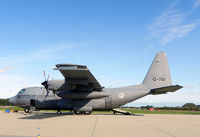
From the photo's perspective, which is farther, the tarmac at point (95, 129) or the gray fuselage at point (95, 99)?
the gray fuselage at point (95, 99)

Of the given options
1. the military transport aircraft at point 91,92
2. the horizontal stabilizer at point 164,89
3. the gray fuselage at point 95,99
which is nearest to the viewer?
the horizontal stabilizer at point 164,89

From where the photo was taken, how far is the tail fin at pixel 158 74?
2352cm

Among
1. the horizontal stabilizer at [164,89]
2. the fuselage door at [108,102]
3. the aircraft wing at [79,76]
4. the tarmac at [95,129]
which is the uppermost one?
the aircraft wing at [79,76]

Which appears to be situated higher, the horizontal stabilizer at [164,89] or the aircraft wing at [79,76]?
the aircraft wing at [79,76]

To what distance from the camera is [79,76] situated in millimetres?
19078

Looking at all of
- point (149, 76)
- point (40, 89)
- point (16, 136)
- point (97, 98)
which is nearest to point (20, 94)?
point (40, 89)

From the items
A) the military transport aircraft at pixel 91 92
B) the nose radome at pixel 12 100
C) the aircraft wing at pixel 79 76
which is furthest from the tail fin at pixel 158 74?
the nose radome at pixel 12 100

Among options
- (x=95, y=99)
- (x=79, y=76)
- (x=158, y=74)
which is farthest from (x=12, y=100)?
(x=158, y=74)

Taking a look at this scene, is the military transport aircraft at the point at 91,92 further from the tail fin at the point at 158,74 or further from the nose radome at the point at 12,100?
the nose radome at the point at 12,100

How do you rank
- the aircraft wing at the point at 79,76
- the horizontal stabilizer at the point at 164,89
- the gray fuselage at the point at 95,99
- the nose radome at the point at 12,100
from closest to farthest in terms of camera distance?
the aircraft wing at the point at 79,76, the horizontal stabilizer at the point at 164,89, the gray fuselage at the point at 95,99, the nose radome at the point at 12,100

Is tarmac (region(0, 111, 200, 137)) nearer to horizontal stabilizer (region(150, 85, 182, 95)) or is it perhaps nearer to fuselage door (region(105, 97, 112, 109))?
horizontal stabilizer (region(150, 85, 182, 95))

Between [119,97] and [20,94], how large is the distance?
42.9ft

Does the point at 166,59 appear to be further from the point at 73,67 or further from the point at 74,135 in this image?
the point at 74,135

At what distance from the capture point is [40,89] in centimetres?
2475
